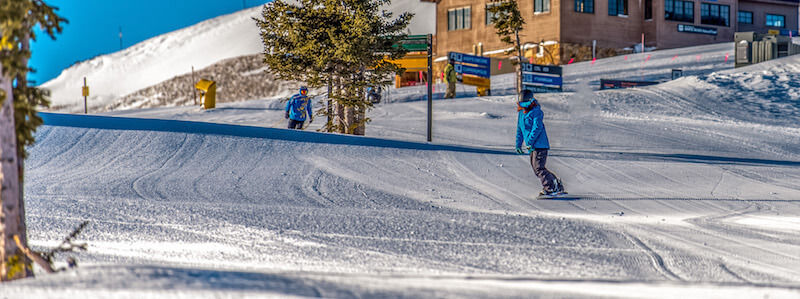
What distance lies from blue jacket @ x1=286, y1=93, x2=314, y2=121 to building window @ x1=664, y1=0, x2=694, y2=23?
34.1m

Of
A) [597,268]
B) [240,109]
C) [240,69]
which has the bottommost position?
[597,268]

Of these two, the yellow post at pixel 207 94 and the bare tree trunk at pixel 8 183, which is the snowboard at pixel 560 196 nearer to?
the bare tree trunk at pixel 8 183

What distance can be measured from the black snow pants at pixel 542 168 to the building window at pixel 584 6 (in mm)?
36367

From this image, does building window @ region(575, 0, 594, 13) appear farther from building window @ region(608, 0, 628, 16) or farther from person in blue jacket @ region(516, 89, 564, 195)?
person in blue jacket @ region(516, 89, 564, 195)

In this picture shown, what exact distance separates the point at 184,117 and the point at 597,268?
24.3 m

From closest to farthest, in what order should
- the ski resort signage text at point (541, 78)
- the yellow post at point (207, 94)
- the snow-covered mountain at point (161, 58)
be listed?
the ski resort signage text at point (541, 78)
the yellow post at point (207, 94)
the snow-covered mountain at point (161, 58)

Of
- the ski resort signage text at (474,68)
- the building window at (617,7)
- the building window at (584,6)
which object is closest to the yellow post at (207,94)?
the ski resort signage text at (474,68)

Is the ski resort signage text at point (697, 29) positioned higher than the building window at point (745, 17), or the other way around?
the building window at point (745, 17)

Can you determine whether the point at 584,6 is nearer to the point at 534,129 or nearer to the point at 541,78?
the point at 541,78

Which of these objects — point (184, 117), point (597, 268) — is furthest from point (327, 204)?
point (184, 117)

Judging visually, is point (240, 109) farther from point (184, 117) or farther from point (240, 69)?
point (240, 69)

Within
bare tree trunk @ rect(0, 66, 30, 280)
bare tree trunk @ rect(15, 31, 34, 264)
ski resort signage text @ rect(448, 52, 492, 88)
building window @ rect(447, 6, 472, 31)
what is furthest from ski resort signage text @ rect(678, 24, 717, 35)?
bare tree trunk @ rect(0, 66, 30, 280)

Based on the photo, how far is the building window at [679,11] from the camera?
4781 cm

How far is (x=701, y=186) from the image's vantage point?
12.1 m
